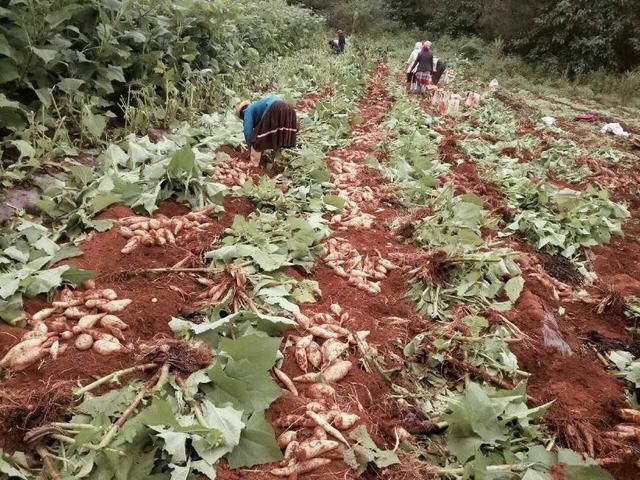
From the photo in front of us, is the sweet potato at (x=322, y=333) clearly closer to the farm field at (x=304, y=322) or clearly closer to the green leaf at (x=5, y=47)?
the farm field at (x=304, y=322)

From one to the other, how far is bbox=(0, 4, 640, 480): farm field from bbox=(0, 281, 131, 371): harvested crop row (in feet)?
0.04

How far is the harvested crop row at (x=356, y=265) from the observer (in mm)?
3559

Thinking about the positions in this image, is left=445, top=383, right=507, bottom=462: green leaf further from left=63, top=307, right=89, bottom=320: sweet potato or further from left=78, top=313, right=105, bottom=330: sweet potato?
left=63, top=307, right=89, bottom=320: sweet potato

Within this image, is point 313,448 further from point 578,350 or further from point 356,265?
point 578,350

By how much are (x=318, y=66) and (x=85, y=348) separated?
11.5 m

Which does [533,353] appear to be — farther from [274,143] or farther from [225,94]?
[225,94]

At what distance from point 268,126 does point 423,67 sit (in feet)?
24.5

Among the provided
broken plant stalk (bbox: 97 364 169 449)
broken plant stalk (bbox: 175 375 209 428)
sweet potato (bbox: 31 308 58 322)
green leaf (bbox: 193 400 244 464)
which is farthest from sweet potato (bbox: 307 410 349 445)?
sweet potato (bbox: 31 308 58 322)

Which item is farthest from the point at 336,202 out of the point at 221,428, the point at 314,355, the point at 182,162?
the point at 221,428

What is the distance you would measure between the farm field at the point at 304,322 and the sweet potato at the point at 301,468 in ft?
0.04

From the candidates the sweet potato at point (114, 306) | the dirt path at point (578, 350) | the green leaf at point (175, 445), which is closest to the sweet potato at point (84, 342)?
the sweet potato at point (114, 306)

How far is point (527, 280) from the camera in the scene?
12.4 feet

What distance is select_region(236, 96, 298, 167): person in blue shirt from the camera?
530 centimetres

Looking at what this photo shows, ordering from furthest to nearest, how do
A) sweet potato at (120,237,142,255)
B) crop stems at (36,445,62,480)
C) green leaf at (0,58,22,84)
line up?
green leaf at (0,58,22,84) → sweet potato at (120,237,142,255) → crop stems at (36,445,62,480)
